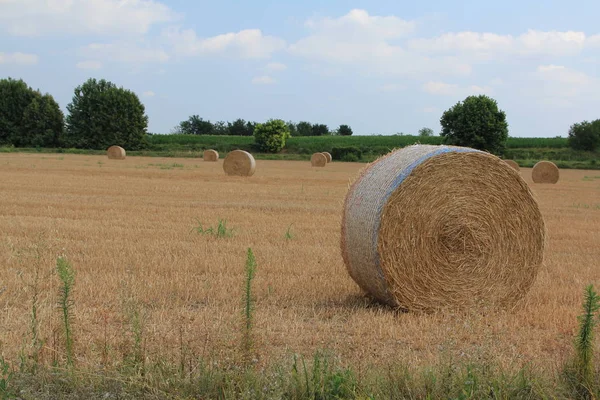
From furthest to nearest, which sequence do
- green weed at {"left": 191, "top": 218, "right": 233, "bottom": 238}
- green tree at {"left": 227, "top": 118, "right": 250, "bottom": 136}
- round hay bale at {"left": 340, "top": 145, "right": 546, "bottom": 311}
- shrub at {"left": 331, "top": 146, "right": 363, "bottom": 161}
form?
green tree at {"left": 227, "top": 118, "right": 250, "bottom": 136} → shrub at {"left": 331, "top": 146, "right": 363, "bottom": 161} → green weed at {"left": 191, "top": 218, "right": 233, "bottom": 238} → round hay bale at {"left": 340, "top": 145, "right": 546, "bottom": 311}

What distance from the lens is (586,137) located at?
227 feet

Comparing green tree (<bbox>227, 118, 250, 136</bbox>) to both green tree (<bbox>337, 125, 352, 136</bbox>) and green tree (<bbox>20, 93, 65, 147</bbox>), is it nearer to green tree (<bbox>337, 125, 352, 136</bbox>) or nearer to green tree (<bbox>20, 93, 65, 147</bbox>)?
green tree (<bbox>337, 125, 352, 136</bbox>)

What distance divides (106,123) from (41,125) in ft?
22.1

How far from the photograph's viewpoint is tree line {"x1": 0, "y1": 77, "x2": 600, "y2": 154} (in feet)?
228

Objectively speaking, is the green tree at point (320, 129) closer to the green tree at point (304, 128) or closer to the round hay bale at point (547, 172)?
the green tree at point (304, 128)

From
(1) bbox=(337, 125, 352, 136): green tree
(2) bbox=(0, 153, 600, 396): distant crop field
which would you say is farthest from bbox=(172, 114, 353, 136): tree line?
(2) bbox=(0, 153, 600, 396): distant crop field

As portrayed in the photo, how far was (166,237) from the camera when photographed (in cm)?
1125

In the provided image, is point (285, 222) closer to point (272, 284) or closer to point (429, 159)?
point (272, 284)

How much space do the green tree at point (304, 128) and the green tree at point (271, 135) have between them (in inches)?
927

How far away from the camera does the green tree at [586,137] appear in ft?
226

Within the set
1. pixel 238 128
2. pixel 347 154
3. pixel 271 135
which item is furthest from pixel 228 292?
pixel 238 128

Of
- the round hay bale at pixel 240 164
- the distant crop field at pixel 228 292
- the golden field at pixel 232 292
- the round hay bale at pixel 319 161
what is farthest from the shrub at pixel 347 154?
the golden field at pixel 232 292

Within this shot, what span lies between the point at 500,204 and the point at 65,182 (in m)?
17.9

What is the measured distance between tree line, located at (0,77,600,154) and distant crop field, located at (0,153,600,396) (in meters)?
56.0
